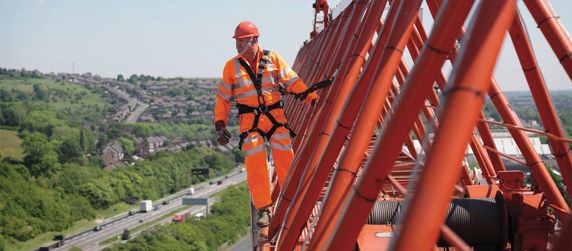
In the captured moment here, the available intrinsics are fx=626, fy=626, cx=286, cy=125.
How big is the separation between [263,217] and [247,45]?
226 centimetres

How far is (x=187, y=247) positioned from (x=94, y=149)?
3060 inches

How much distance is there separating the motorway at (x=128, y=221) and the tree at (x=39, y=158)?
16067 millimetres

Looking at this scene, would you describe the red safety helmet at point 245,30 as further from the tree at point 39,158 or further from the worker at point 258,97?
the tree at point 39,158

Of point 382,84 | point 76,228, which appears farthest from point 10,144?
point 382,84

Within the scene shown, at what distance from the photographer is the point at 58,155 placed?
108312 mm

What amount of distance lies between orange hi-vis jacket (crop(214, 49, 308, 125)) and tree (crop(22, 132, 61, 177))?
91.8 metres

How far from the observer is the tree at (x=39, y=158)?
309 ft

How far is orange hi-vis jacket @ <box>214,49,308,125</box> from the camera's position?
8258mm

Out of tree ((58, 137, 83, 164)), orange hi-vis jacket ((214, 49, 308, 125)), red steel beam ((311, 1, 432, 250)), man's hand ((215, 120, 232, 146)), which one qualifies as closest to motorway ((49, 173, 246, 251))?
tree ((58, 137, 83, 164))

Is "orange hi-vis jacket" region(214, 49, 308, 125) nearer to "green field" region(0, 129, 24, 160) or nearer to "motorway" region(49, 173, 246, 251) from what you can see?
"motorway" region(49, 173, 246, 251)

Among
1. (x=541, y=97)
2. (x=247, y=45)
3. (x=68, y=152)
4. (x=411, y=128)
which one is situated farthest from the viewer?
(x=68, y=152)

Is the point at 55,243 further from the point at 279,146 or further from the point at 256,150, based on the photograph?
the point at 256,150

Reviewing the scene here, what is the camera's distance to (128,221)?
8338 centimetres

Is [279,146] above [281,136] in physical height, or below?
below
